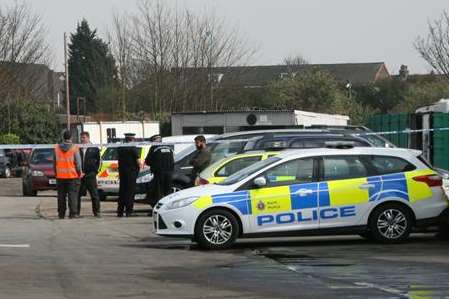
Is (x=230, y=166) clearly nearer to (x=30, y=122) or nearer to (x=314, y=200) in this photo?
(x=314, y=200)

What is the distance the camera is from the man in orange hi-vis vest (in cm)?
1800

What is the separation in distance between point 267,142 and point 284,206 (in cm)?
514

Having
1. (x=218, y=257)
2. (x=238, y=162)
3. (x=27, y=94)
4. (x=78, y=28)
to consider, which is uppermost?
(x=78, y=28)

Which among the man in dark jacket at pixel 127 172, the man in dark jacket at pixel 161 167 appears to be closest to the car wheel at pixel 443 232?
the man in dark jacket at pixel 161 167

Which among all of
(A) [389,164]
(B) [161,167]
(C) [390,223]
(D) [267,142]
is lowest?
(C) [390,223]

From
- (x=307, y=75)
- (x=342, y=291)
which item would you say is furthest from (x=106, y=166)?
(x=307, y=75)

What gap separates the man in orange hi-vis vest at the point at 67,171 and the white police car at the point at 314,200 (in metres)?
4.91

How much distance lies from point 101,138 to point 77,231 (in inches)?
983

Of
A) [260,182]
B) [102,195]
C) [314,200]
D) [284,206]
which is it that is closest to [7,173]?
[102,195]

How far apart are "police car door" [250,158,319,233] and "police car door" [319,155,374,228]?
166 mm

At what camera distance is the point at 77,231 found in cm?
1587

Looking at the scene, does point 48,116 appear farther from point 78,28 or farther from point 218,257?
point 218,257

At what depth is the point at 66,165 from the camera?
18.0 m

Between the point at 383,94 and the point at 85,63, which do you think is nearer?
the point at 383,94
